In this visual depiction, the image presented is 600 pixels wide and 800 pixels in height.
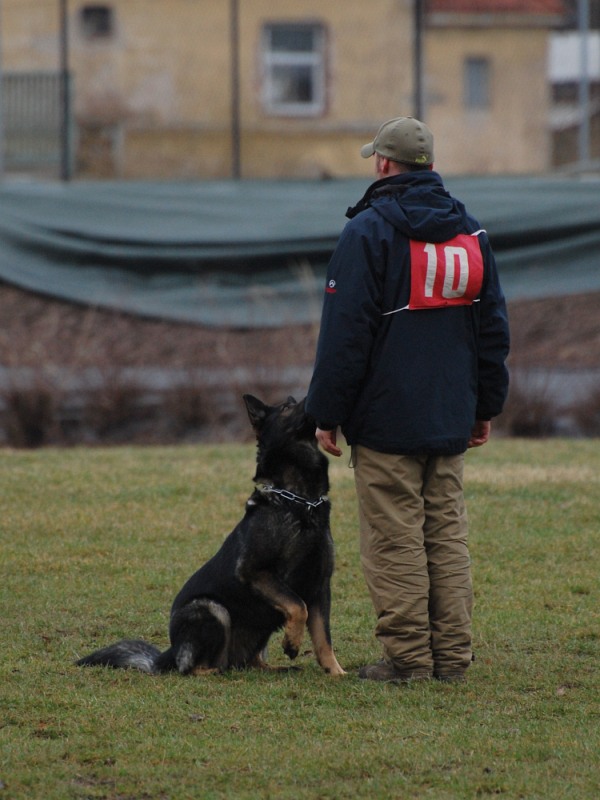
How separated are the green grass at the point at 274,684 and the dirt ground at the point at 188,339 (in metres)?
3.79

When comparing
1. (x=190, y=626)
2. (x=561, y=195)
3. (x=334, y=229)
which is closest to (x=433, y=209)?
(x=190, y=626)

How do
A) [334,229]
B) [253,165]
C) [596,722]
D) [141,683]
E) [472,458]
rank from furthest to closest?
[253,165]
[334,229]
[472,458]
[141,683]
[596,722]

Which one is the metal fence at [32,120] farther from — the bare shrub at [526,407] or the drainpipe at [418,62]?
the bare shrub at [526,407]

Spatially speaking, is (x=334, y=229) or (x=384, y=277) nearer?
(x=384, y=277)

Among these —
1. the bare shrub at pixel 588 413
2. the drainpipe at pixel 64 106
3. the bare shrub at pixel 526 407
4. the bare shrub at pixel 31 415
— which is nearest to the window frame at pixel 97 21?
the drainpipe at pixel 64 106

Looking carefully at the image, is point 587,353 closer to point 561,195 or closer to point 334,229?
point 561,195

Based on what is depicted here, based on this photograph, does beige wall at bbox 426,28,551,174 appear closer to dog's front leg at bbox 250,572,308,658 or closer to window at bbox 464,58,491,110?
window at bbox 464,58,491,110

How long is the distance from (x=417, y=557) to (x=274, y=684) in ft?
2.53

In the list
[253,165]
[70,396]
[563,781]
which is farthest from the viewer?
[253,165]

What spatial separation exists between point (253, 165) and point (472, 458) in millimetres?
Answer: 9353

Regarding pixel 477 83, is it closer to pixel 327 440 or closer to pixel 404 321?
pixel 404 321

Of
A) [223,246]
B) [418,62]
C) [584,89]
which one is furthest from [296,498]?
[584,89]

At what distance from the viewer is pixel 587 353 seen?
48.3 feet

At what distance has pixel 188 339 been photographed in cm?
1416
